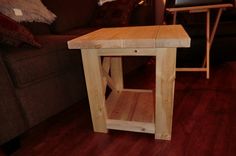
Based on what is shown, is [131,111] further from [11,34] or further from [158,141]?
[11,34]

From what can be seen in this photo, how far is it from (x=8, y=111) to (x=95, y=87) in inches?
15.2

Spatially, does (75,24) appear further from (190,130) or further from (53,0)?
(190,130)

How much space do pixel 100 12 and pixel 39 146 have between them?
50.8 inches

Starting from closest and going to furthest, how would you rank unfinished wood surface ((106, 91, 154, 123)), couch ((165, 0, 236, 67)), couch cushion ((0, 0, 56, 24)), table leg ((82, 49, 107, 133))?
table leg ((82, 49, 107, 133)) < unfinished wood surface ((106, 91, 154, 123)) < couch cushion ((0, 0, 56, 24)) < couch ((165, 0, 236, 67))

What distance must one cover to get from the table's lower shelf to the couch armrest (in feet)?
1.37

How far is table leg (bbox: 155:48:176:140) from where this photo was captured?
0.79 m

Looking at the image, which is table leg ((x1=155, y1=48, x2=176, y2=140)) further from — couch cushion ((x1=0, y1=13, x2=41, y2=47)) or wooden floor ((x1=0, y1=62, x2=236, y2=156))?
couch cushion ((x1=0, y1=13, x2=41, y2=47))

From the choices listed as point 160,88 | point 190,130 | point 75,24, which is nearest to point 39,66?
point 160,88

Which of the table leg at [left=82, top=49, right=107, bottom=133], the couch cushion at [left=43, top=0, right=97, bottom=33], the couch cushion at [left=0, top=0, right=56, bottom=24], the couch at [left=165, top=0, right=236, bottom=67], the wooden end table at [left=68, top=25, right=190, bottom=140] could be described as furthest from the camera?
the couch at [left=165, top=0, right=236, bottom=67]

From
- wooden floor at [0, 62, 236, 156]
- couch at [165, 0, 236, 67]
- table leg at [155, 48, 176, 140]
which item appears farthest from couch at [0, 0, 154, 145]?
couch at [165, 0, 236, 67]

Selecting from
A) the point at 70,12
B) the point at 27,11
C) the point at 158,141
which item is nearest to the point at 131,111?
the point at 158,141

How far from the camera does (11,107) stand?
0.85 m

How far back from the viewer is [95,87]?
933mm

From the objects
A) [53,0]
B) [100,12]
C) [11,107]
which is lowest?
[11,107]
